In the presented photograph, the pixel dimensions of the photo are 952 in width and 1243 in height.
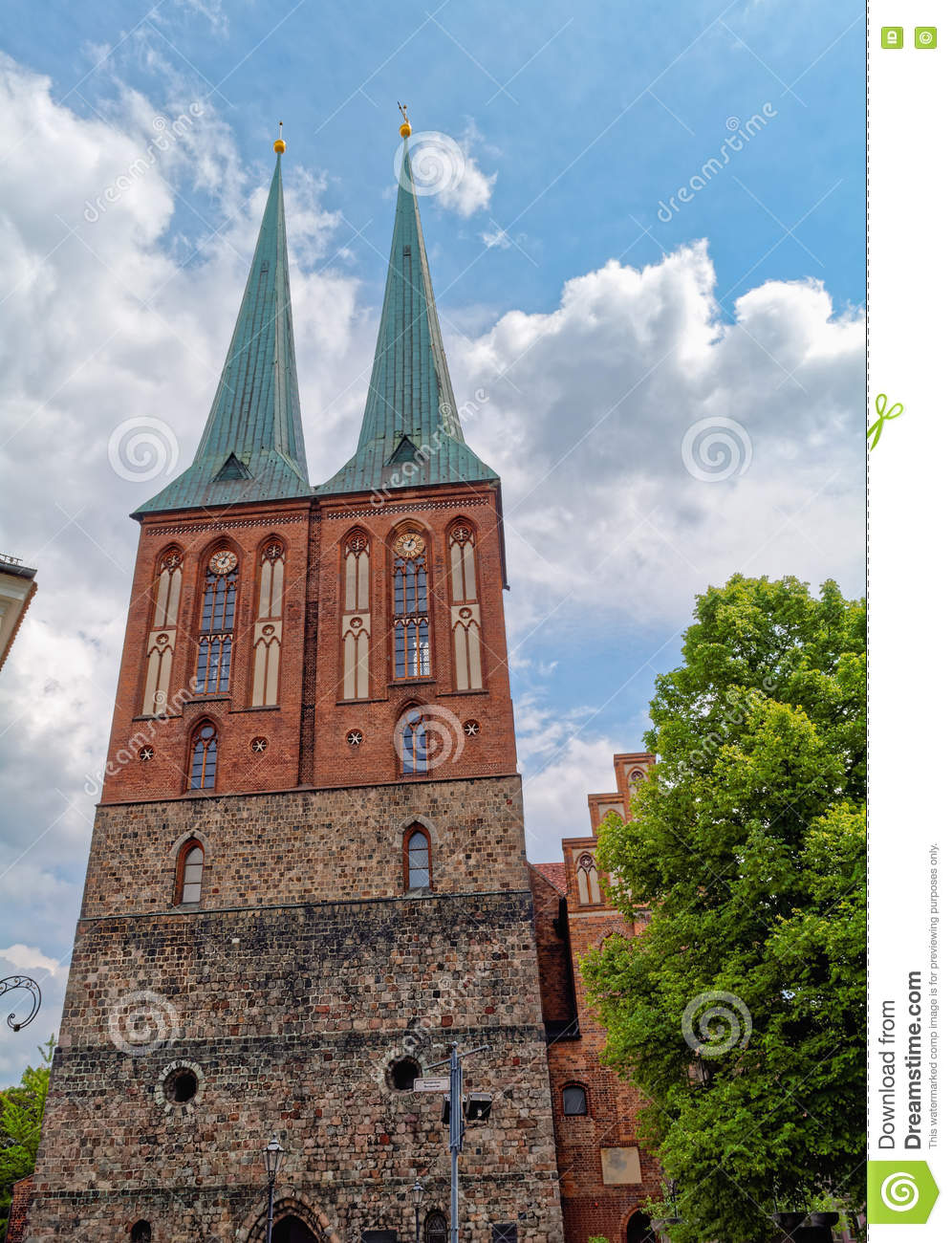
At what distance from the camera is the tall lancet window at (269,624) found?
72.2 ft

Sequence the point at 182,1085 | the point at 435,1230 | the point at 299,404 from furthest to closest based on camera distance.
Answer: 1. the point at 299,404
2. the point at 182,1085
3. the point at 435,1230

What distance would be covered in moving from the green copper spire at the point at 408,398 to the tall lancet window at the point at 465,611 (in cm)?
161

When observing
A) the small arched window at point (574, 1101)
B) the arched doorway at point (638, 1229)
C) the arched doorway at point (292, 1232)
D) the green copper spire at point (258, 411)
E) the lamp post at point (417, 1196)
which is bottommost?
the arched doorway at point (638, 1229)

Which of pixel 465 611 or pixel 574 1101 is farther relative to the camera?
pixel 465 611

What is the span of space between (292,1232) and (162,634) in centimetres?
1260

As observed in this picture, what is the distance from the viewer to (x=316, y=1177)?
17156 millimetres

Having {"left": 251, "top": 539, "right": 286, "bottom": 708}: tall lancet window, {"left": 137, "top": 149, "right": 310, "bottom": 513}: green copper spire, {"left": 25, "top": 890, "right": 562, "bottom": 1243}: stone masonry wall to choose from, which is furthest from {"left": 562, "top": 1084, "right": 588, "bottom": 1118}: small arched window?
{"left": 137, "top": 149, "right": 310, "bottom": 513}: green copper spire

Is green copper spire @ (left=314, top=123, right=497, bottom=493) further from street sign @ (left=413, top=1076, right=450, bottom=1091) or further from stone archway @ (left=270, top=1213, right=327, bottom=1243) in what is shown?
stone archway @ (left=270, top=1213, right=327, bottom=1243)

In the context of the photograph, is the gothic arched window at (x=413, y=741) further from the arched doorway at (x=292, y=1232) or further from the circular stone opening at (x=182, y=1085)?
the arched doorway at (x=292, y=1232)

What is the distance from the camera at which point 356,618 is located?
2269cm

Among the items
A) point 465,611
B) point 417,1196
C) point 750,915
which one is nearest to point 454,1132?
point 750,915

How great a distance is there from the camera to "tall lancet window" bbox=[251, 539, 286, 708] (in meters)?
22.0
